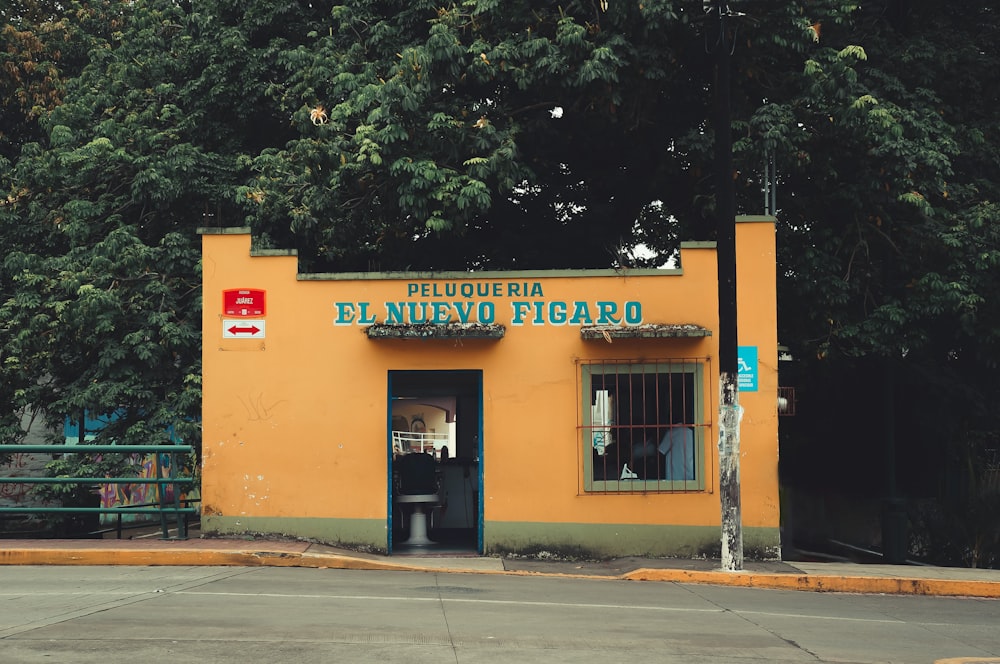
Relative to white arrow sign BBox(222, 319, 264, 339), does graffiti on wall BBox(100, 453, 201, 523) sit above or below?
below

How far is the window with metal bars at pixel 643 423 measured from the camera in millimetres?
14922

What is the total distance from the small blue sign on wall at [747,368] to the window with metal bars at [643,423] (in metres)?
0.49

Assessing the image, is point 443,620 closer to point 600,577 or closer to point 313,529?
point 600,577

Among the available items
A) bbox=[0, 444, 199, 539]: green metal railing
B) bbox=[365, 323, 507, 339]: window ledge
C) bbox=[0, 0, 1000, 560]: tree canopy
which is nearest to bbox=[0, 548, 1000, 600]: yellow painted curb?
bbox=[0, 444, 199, 539]: green metal railing

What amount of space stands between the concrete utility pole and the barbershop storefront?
1.25 metres

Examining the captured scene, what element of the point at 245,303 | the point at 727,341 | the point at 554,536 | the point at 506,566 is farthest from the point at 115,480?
the point at 727,341

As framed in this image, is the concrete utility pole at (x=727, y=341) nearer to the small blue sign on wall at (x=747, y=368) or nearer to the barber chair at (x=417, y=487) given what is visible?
the small blue sign on wall at (x=747, y=368)

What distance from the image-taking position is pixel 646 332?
1458 centimetres

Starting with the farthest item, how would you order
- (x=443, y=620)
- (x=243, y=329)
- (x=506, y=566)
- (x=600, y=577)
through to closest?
1. (x=243, y=329)
2. (x=506, y=566)
3. (x=600, y=577)
4. (x=443, y=620)

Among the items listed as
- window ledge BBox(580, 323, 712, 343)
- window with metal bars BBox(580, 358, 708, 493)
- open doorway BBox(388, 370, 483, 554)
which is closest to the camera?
window ledge BBox(580, 323, 712, 343)

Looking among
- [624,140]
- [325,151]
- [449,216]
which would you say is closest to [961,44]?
[624,140]

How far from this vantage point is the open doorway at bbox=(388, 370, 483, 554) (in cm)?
1620

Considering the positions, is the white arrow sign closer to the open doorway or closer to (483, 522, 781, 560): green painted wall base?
the open doorway

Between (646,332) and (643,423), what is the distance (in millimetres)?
1306
